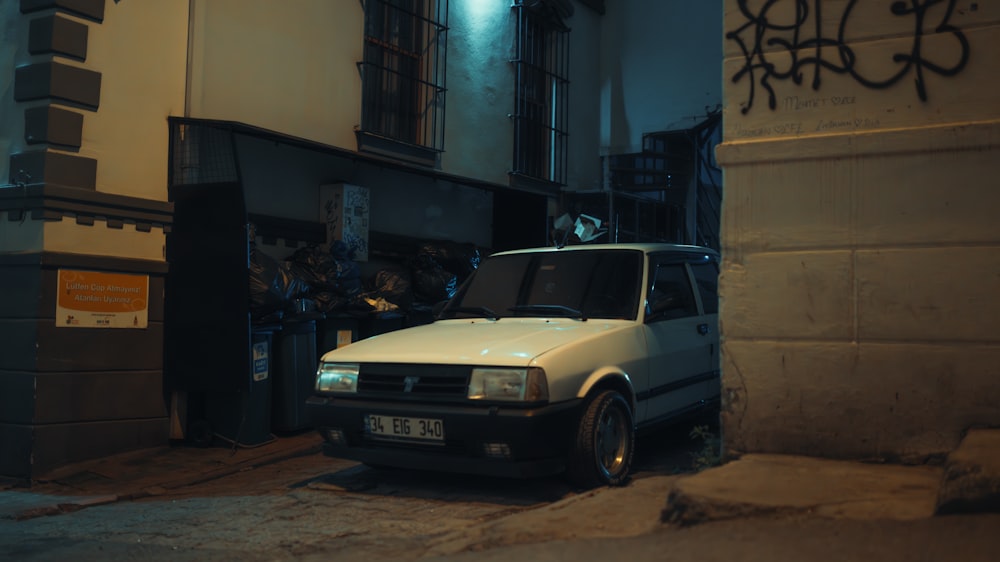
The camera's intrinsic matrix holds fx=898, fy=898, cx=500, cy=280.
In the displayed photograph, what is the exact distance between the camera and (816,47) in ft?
15.1

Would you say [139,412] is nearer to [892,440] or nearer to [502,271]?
[502,271]

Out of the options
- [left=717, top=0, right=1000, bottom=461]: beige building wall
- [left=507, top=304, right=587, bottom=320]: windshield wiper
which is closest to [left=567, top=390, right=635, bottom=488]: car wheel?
[left=507, top=304, right=587, bottom=320]: windshield wiper

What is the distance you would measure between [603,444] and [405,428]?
1.20m

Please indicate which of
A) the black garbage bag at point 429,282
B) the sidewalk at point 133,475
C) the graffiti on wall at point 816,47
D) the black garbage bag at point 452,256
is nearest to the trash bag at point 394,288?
the black garbage bag at point 429,282

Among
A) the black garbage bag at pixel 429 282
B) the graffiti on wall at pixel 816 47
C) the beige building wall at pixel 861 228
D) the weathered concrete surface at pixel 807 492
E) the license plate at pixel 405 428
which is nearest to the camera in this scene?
the weathered concrete surface at pixel 807 492

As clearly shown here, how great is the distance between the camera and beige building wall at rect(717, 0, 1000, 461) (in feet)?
13.8

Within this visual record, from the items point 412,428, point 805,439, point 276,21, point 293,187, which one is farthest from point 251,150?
point 805,439

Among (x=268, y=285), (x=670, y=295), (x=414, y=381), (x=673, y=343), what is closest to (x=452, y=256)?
(x=268, y=285)

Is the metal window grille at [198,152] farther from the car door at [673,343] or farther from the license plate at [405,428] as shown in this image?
the car door at [673,343]

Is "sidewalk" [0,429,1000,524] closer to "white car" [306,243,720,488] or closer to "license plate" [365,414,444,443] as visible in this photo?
"white car" [306,243,720,488]

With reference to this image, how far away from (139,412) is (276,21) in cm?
411

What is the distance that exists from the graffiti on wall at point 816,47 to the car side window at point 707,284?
2517 mm

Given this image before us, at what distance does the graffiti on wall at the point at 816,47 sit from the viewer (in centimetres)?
436

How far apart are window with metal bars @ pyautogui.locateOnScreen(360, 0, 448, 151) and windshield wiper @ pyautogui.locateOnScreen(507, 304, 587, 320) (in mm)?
4457
